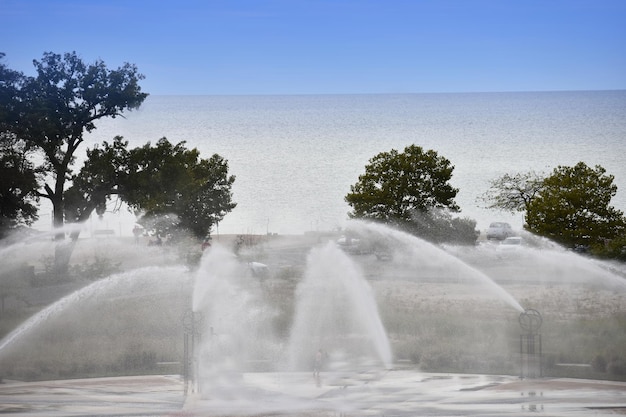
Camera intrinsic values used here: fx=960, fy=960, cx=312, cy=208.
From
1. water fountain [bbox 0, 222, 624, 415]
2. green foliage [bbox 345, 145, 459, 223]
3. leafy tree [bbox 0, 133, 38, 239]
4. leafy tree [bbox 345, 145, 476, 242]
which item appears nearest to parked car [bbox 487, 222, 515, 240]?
leafy tree [bbox 345, 145, 476, 242]

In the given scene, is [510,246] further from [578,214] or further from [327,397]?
[327,397]

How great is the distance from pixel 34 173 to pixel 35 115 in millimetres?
3750

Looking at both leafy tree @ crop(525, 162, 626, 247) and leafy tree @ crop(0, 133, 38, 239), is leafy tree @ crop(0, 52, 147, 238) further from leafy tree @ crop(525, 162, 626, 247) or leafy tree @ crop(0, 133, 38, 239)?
leafy tree @ crop(525, 162, 626, 247)

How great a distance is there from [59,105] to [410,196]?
24389 millimetres

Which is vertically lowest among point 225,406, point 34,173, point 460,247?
point 225,406

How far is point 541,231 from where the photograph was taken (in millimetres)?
60375

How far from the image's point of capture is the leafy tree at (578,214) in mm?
58781

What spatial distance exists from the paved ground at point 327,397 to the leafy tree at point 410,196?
3282cm

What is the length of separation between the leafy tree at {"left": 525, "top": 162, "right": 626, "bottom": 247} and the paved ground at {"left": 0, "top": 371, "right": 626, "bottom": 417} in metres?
30.3

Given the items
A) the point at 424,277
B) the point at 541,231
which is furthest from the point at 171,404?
the point at 541,231

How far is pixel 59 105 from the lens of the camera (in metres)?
64.5

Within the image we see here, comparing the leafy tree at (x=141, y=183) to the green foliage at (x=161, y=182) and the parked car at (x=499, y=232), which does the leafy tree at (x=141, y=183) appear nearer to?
the green foliage at (x=161, y=182)

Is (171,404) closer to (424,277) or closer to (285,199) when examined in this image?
(424,277)

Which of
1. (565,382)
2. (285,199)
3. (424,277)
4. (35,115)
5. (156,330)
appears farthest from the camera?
(285,199)
